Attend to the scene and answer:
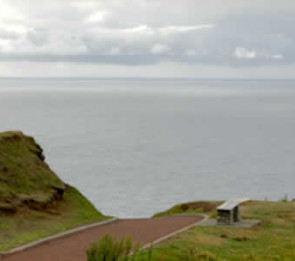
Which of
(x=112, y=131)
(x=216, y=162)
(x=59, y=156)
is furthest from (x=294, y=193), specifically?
(x=112, y=131)

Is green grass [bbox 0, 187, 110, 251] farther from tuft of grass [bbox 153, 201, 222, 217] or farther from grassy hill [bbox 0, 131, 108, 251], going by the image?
tuft of grass [bbox 153, 201, 222, 217]

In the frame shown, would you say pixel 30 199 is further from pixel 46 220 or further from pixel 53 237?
pixel 53 237

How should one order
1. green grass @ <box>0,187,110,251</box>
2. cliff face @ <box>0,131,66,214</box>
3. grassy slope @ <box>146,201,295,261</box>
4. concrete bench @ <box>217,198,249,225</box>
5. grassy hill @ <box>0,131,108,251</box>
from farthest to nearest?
cliff face @ <box>0,131,66,214</box> → concrete bench @ <box>217,198,249,225</box> → grassy hill @ <box>0,131,108,251</box> → green grass @ <box>0,187,110,251</box> → grassy slope @ <box>146,201,295,261</box>

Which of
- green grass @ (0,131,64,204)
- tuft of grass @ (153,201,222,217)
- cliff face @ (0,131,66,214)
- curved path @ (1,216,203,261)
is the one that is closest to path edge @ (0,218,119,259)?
curved path @ (1,216,203,261)

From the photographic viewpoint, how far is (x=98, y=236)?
22531mm

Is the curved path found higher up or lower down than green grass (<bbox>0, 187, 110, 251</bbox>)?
lower down

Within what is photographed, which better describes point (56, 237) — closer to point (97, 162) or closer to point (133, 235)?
point (133, 235)

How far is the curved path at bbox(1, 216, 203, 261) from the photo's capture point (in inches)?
736

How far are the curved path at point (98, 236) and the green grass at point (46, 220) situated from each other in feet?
2.73

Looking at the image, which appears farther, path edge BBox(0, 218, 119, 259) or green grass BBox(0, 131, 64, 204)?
green grass BBox(0, 131, 64, 204)

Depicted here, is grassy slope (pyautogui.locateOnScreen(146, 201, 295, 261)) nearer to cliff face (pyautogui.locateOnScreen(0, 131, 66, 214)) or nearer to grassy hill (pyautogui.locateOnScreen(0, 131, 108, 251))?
grassy hill (pyautogui.locateOnScreen(0, 131, 108, 251))

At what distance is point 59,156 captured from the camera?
9138 cm

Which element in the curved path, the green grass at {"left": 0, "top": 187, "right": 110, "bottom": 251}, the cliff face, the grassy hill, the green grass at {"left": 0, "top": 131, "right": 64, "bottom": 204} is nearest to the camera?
the curved path

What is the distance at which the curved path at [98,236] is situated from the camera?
18706mm
